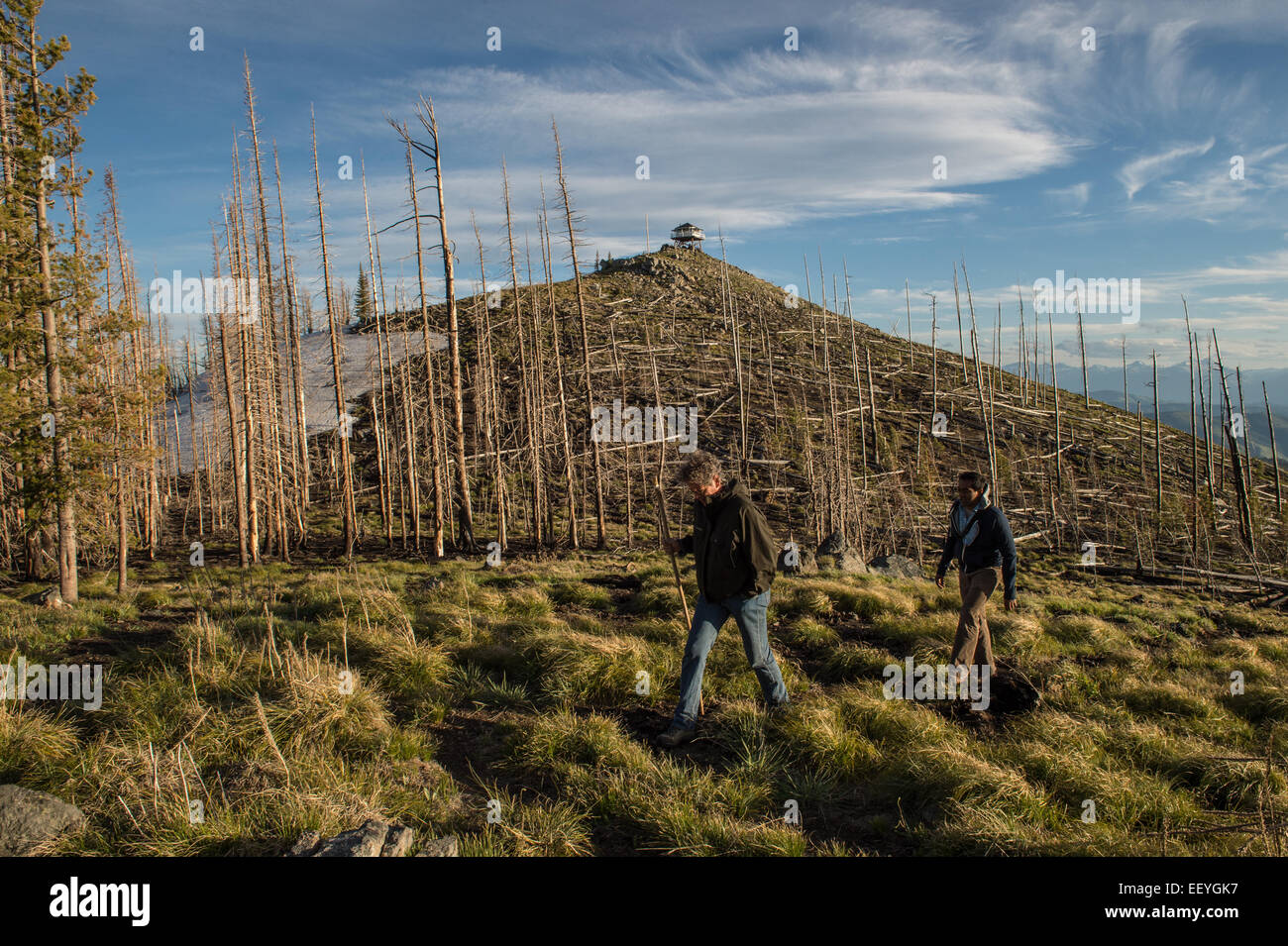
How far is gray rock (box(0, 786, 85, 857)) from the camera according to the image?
374 cm

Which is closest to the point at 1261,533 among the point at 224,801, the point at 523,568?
the point at 523,568

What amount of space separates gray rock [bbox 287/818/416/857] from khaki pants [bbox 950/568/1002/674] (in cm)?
523

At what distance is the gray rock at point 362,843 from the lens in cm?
360

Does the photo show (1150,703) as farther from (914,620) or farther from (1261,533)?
(1261,533)

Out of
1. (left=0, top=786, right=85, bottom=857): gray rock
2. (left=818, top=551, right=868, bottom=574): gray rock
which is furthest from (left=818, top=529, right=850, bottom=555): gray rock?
(left=0, top=786, right=85, bottom=857): gray rock

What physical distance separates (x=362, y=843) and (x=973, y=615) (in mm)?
5628

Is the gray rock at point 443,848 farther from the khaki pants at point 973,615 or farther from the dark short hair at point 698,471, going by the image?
the khaki pants at point 973,615

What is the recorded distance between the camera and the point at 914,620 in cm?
893

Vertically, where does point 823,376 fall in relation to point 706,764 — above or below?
above

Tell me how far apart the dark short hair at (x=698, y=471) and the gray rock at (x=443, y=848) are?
114 inches

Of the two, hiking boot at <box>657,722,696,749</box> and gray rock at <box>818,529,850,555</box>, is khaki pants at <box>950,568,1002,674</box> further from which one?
gray rock at <box>818,529,850,555</box>

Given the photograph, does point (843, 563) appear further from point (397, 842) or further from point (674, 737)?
point (397, 842)

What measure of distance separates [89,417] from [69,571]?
141 inches
